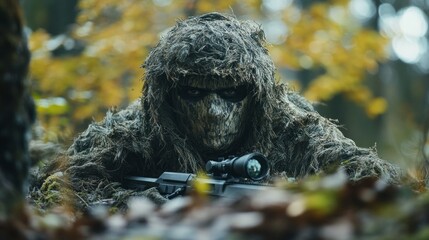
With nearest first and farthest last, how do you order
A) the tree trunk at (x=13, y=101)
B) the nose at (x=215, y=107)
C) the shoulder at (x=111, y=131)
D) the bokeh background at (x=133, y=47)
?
the tree trunk at (x=13, y=101) < the nose at (x=215, y=107) < the shoulder at (x=111, y=131) < the bokeh background at (x=133, y=47)

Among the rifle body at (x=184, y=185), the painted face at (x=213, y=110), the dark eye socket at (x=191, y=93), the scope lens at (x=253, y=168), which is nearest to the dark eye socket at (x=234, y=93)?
the painted face at (x=213, y=110)

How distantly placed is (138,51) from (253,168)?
1006 centimetres

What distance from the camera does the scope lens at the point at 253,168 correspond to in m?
4.04

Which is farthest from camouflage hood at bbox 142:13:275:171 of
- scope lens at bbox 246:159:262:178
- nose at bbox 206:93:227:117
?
scope lens at bbox 246:159:262:178

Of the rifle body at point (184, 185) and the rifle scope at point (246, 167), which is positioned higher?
the rifle scope at point (246, 167)

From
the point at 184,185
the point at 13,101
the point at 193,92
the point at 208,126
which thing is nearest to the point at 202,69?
the point at 193,92

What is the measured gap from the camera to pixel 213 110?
4852 millimetres

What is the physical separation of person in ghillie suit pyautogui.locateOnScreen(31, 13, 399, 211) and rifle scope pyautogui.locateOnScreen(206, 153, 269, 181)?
0.55 metres

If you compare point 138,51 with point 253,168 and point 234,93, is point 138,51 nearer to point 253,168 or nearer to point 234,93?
point 234,93

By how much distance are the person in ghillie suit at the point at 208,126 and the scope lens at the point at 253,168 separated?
73 centimetres

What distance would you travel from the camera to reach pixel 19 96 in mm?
2547

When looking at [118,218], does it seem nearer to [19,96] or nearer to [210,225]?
[210,225]

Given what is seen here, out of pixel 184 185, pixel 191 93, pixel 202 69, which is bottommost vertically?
pixel 184 185

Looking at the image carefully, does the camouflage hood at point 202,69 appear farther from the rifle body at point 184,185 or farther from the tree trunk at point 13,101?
the tree trunk at point 13,101
